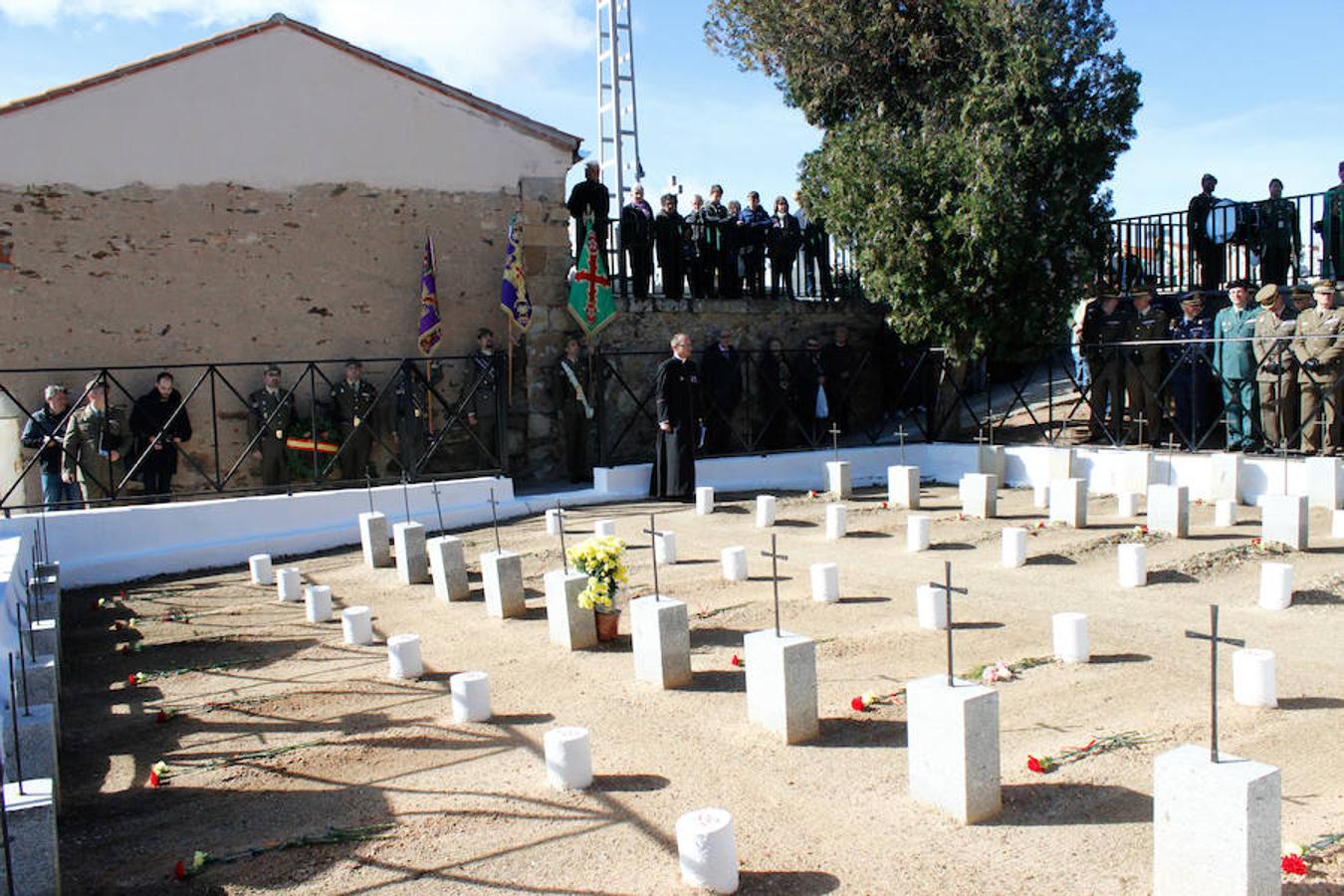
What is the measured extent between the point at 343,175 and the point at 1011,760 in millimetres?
11376

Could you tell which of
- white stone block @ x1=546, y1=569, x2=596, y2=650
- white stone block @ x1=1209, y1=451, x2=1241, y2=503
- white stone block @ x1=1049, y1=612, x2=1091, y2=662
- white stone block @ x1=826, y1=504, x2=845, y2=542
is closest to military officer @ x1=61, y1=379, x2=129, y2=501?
white stone block @ x1=546, y1=569, x2=596, y2=650

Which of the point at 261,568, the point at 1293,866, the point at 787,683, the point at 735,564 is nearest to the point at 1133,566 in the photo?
the point at 735,564

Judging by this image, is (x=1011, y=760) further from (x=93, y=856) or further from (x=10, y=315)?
(x=10, y=315)

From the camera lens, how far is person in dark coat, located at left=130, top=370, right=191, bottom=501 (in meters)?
10.8

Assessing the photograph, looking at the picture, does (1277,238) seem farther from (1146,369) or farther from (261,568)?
(261,568)

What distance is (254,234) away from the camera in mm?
12883

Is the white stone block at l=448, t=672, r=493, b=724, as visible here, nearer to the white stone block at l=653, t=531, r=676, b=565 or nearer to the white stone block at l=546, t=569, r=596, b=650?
the white stone block at l=546, t=569, r=596, b=650

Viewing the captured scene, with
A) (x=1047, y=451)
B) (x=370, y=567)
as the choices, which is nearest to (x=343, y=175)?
(x=370, y=567)

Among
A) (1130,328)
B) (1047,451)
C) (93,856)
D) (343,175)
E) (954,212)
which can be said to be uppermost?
(343,175)

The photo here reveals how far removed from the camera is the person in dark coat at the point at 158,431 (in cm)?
1083

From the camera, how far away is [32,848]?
3.46m

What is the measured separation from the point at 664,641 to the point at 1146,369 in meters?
8.84

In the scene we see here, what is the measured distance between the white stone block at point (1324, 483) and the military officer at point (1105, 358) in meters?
2.98

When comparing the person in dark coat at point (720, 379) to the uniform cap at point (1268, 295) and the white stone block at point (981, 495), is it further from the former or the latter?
the uniform cap at point (1268, 295)
